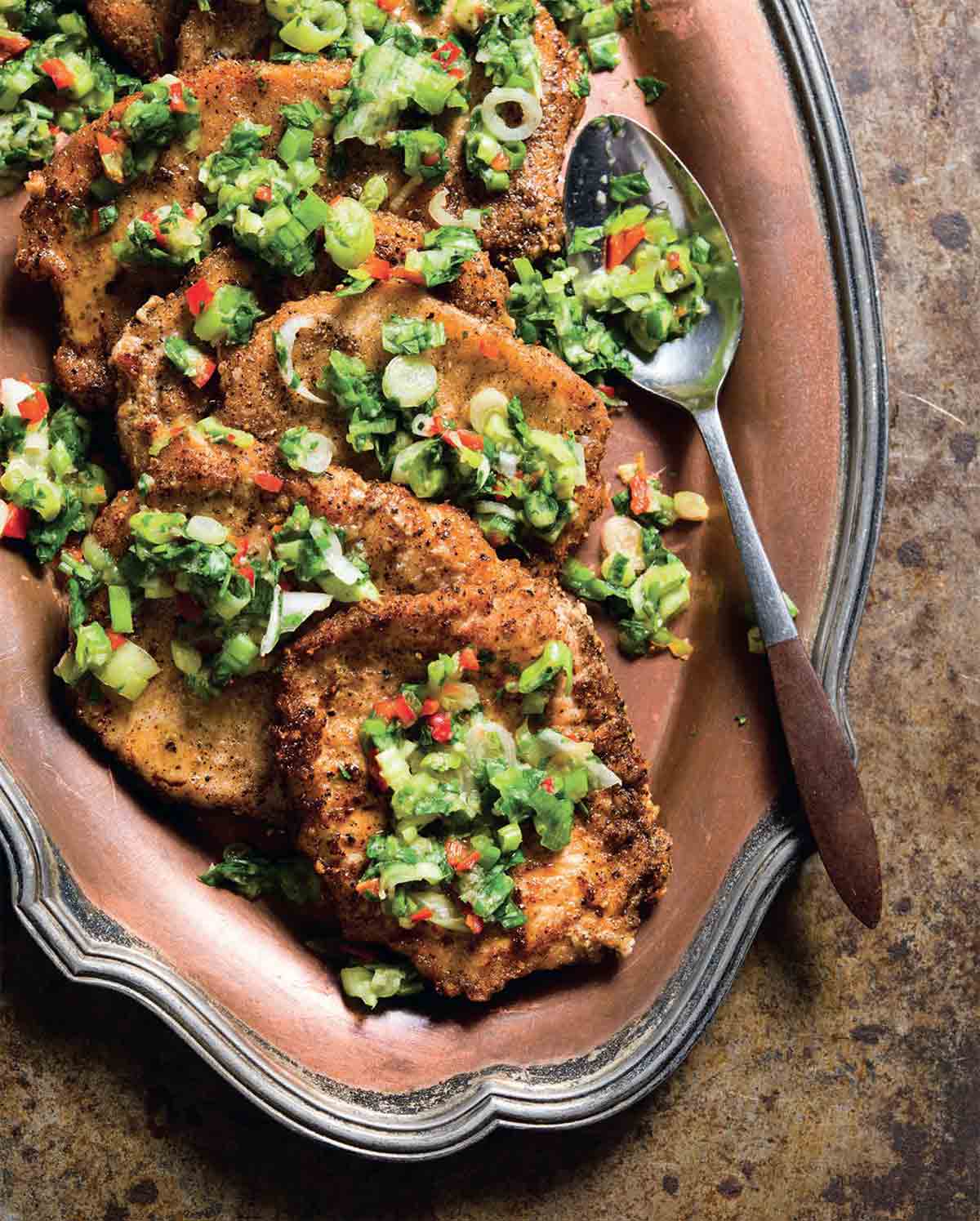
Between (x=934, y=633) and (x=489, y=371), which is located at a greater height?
(x=489, y=371)

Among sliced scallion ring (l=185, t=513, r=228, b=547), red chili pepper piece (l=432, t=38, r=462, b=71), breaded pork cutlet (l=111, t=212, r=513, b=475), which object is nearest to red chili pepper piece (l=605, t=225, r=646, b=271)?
breaded pork cutlet (l=111, t=212, r=513, b=475)

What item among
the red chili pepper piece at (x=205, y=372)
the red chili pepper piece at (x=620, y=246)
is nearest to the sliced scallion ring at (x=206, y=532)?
the red chili pepper piece at (x=205, y=372)

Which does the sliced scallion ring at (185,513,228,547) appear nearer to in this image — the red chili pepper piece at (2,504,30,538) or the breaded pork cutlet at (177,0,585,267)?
the red chili pepper piece at (2,504,30,538)

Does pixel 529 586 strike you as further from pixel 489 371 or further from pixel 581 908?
pixel 581 908

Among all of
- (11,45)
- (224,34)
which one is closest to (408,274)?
(224,34)

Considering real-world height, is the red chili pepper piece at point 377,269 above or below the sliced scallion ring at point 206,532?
above

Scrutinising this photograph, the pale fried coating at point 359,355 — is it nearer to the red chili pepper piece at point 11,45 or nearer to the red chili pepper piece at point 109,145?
the red chili pepper piece at point 109,145

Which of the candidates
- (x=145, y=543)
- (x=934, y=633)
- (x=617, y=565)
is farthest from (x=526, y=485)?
(x=934, y=633)
